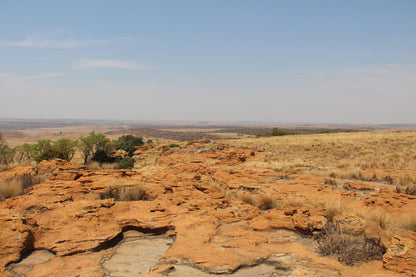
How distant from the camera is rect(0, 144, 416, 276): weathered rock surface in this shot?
3.78m

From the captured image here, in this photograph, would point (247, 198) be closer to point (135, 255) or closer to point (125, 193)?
point (125, 193)

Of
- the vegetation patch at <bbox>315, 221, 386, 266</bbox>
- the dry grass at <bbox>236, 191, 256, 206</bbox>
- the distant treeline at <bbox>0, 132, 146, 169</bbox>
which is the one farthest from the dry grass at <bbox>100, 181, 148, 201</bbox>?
the distant treeline at <bbox>0, 132, 146, 169</bbox>

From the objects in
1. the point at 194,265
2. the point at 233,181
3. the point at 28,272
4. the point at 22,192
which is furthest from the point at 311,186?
the point at 22,192

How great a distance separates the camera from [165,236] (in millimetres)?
5016

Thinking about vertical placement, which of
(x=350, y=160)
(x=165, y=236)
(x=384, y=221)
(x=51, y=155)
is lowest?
(x=51, y=155)

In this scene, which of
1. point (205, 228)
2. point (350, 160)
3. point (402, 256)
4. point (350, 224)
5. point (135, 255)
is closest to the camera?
point (402, 256)

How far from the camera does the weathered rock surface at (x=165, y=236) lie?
12.4 ft

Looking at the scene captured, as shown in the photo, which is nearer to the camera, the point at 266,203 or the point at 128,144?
the point at 266,203

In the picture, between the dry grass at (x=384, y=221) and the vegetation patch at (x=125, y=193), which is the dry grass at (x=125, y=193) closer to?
the vegetation patch at (x=125, y=193)

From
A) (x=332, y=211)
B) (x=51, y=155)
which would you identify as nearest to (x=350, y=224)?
(x=332, y=211)

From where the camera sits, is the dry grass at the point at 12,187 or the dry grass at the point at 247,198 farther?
the dry grass at the point at 247,198

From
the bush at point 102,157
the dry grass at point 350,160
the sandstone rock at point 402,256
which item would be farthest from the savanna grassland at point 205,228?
the bush at point 102,157

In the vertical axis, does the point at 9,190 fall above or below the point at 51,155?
above

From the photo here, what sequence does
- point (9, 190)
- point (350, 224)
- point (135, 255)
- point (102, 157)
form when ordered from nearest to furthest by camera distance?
point (135, 255) < point (350, 224) < point (9, 190) < point (102, 157)
